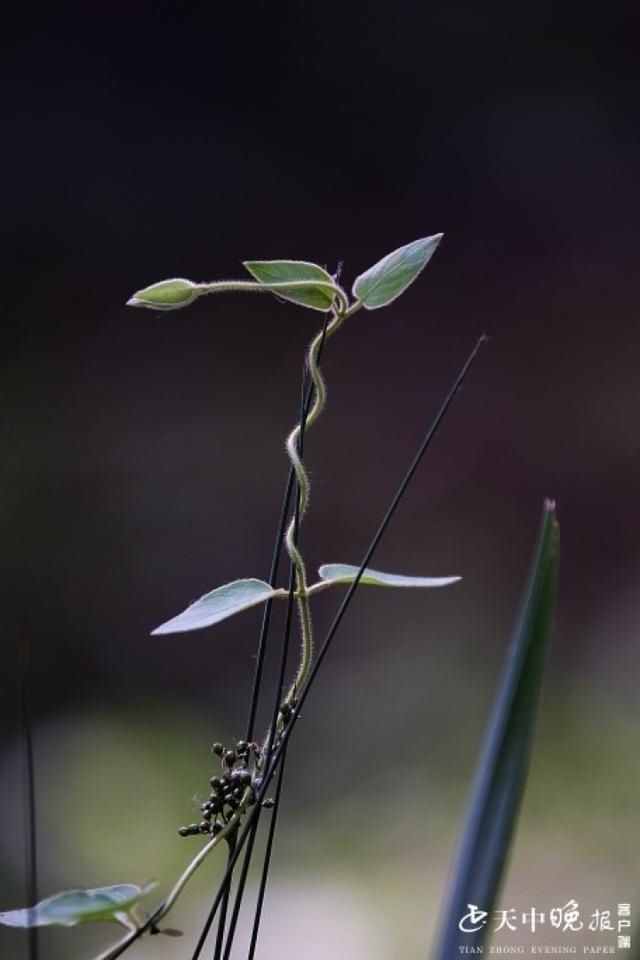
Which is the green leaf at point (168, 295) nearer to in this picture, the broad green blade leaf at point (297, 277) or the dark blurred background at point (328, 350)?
the broad green blade leaf at point (297, 277)

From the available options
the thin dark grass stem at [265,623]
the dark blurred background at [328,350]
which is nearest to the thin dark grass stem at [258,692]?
A: the thin dark grass stem at [265,623]

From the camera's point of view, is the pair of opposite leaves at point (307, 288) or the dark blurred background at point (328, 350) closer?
the pair of opposite leaves at point (307, 288)

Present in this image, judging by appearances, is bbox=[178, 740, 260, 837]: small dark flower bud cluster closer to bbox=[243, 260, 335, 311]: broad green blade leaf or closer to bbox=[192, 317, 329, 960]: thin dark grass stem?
bbox=[192, 317, 329, 960]: thin dark grass stem

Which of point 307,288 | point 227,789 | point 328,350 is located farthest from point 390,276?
point 328,350

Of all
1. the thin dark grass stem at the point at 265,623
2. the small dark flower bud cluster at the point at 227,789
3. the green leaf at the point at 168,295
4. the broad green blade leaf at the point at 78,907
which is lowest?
the broad green blade leaf at the point at 78,907

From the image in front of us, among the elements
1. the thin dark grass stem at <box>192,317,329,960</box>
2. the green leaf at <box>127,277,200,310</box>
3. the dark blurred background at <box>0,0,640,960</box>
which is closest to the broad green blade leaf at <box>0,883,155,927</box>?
the thin dark grass stem at <box>192,317,329,960</box>

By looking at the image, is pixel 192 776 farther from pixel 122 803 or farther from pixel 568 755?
pixel 568 755
